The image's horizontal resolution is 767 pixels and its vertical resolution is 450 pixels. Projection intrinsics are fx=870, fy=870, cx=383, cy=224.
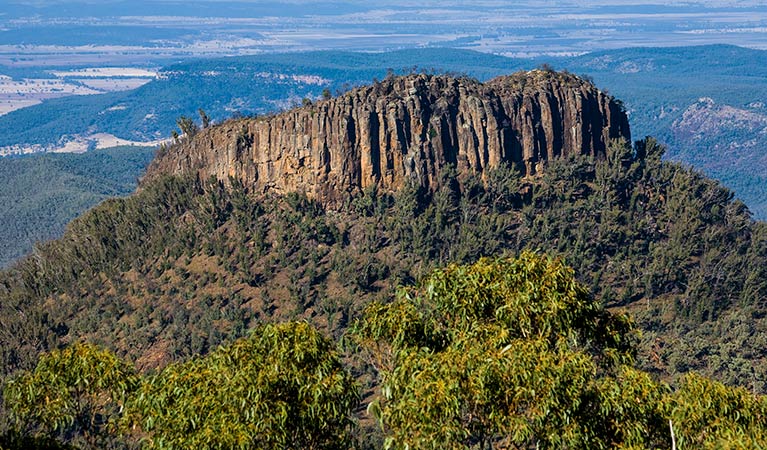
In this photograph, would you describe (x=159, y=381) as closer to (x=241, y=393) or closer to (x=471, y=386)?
(x=241, y=393)

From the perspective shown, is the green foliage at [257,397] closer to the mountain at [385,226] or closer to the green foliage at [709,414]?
the green foliage at [709,414]

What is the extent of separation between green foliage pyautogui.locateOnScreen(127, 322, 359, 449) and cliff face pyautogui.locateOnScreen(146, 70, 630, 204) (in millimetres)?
53633

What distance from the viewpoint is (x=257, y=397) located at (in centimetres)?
2164

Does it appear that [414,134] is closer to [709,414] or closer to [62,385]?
[62,385]

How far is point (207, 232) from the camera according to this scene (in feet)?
267

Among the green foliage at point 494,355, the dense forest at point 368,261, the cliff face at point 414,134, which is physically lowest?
the dense forest at point 368,261

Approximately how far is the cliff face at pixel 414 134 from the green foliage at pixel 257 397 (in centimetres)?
5363

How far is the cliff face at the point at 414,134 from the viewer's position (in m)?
77.5

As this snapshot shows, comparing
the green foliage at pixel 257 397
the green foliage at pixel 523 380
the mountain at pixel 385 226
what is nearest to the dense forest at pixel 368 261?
the mountain at pixel 385 226

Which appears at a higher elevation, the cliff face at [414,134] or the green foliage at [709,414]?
the green foliage at [709,414]

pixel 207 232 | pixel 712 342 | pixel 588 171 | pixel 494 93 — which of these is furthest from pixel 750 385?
pixel 207 232

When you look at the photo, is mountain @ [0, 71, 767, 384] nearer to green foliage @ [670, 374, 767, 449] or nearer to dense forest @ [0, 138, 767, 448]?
dense forest @ [0, 138, 767, 448]

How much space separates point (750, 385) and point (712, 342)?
6.82 meters

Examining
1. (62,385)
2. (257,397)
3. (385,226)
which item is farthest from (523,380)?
(385,226)
